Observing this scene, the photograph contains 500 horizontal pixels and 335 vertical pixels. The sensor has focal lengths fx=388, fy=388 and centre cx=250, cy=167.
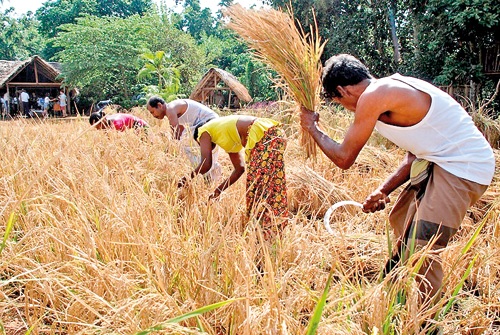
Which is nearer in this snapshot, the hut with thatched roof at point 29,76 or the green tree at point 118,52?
the green tree at point 118,52

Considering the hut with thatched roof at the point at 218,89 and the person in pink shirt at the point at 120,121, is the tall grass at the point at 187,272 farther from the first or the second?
the hut with thatched roof at the point at 218,89

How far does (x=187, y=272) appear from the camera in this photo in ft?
4.46

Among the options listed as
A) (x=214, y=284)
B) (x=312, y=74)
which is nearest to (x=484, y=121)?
(x=312, y=74)

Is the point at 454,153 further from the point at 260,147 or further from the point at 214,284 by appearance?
the point at 260,147

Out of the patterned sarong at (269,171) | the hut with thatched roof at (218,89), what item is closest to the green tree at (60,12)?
the hut with thatched roof at (218,89)

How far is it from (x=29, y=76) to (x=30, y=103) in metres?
1.55

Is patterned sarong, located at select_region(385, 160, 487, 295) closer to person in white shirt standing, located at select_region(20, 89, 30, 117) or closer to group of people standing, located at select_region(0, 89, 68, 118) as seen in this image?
group of people standing, located at select_region(0, 89, 68, 118)

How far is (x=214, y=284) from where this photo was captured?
1.34 meters

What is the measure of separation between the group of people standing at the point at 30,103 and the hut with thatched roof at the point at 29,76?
1.00 feet

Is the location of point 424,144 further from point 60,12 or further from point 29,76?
point 60,12

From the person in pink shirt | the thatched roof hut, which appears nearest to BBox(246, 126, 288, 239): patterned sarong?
the person in pink shirt

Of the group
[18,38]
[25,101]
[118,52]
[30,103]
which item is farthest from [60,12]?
[118,52]

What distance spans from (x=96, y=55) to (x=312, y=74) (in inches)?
632

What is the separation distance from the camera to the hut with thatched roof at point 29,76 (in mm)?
19141
